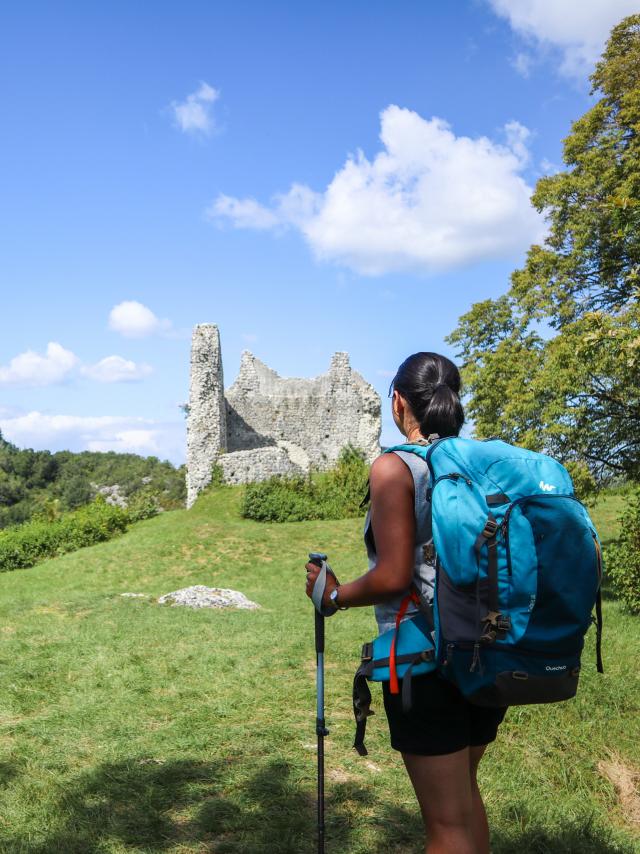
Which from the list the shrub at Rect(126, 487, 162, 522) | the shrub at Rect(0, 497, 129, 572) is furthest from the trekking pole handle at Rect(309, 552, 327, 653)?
the shrub at Rect(126, 487, 162, 522)

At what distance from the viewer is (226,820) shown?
3.94 m

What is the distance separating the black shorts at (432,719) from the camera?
2.27 metres

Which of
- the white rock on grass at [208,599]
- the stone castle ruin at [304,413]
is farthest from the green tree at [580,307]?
A: the stone castle ruin at [304,413]

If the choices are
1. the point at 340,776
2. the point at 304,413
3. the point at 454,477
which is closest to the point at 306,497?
the point at 304,413

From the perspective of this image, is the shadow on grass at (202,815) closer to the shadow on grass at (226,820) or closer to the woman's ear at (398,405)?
the shadow on grass at (226,820)

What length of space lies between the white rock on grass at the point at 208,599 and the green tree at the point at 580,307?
5736mm

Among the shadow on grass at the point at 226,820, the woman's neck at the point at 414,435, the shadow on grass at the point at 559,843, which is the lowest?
the shadow on grass at the point at 559,843

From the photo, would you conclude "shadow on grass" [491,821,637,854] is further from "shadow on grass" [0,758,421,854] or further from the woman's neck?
the woman's neck

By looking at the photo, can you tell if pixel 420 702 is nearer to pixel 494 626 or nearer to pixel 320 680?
pixel 494 626

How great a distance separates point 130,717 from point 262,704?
1.06m

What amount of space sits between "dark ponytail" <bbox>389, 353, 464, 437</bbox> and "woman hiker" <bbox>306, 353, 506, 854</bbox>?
0.78 ft

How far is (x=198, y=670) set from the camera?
695 cm

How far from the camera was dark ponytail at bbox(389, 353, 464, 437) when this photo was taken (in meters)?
2.54

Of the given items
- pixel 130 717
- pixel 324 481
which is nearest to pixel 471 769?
pixel 130 717
